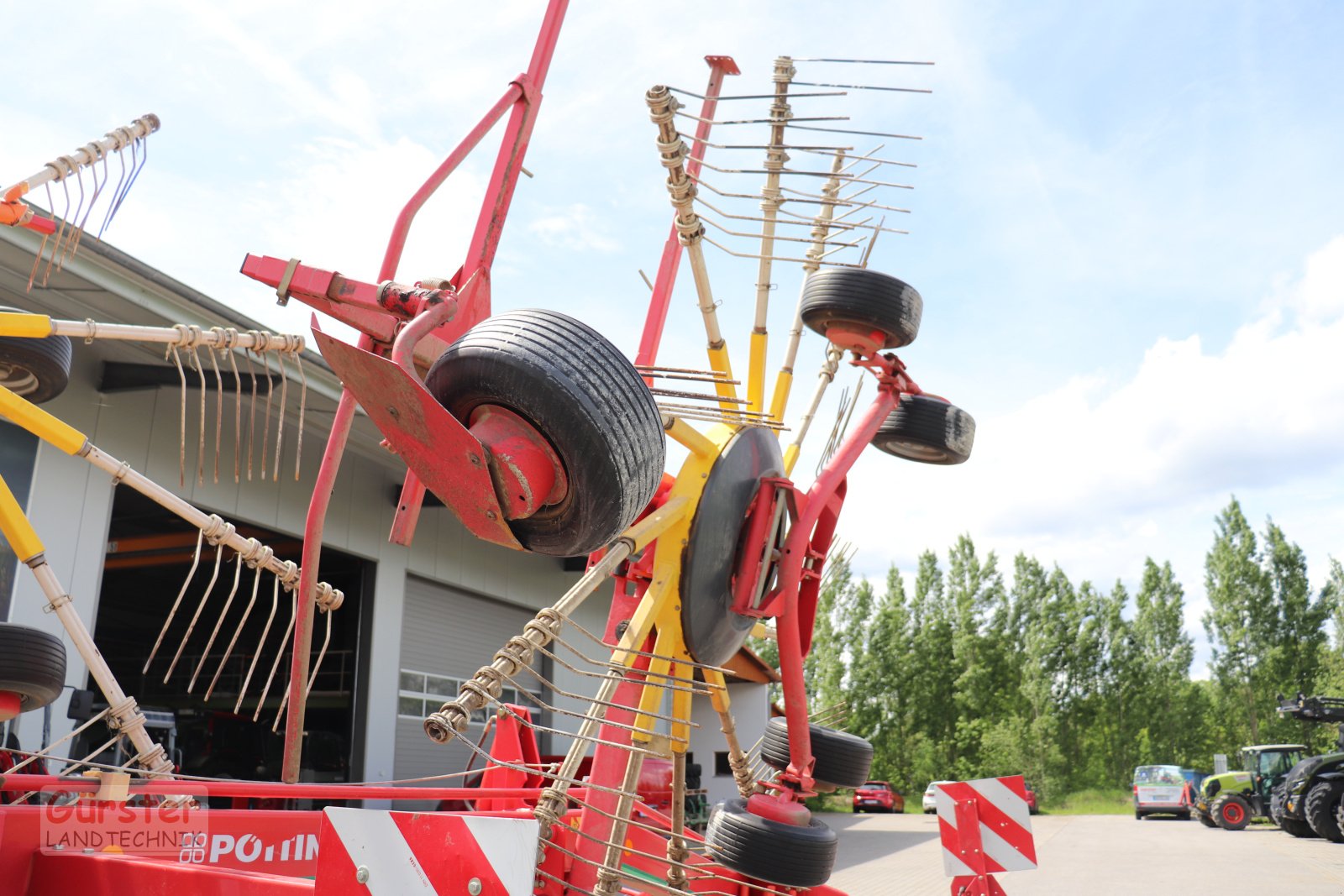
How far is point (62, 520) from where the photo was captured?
961 cm

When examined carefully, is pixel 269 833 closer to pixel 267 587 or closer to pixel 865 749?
pixel 865 749

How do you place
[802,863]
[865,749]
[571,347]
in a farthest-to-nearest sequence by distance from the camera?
[865,749], [802,863], [571,347]

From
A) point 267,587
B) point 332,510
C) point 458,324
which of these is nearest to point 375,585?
point 332,510

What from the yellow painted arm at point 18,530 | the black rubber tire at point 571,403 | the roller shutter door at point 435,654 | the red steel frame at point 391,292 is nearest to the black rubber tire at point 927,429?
the red steel frame at point 391,292

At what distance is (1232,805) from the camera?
893 inches

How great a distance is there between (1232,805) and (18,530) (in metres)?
25.5

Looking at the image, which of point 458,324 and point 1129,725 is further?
point 1129,725

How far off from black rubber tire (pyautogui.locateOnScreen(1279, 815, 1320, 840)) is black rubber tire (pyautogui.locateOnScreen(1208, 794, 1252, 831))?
2693 millimetres

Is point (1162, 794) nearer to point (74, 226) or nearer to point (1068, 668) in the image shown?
point (1068, 668)

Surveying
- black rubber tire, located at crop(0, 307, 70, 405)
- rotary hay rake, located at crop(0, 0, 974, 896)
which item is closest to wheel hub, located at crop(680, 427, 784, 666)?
rotary hay rake, located at crop(0, 0, 974, 896)

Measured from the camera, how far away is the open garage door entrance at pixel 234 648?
14906 mm

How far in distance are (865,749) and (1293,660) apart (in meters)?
43.7

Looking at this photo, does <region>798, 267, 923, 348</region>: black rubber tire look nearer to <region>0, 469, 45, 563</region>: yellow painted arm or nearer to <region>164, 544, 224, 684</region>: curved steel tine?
<region>164, 544, 224, 684</region>: curved steel tine

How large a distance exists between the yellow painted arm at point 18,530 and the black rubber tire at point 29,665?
243mm
